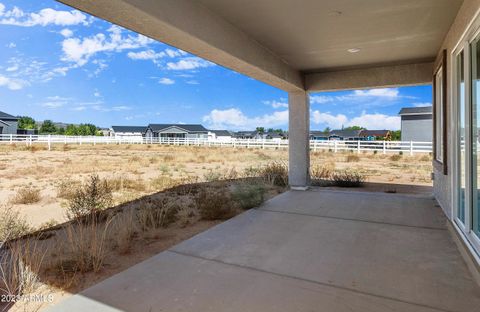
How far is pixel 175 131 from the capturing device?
52125mm

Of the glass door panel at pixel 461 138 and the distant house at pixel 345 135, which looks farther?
the distant house at pixel 345 135

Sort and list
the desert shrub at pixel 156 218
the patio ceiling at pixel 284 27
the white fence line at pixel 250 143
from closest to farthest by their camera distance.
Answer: the patio ceiling at pixel 284 27
the desert shrub at pixel 156 218
the white fence line at pixel 250 143

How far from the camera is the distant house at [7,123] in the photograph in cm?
3694

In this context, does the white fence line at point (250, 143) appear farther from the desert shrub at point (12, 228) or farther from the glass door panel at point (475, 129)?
the desert shrub at point (12, 228)

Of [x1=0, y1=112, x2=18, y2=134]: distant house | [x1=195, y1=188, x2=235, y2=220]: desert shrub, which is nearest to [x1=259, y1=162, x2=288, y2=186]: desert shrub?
[x1=195, y1=188, x2=235, y2=220]: desert shrub

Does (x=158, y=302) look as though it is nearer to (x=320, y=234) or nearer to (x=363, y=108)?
(x=320, y=234)

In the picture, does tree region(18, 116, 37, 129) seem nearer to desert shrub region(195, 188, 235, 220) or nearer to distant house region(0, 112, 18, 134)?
distant house region(0, 112, 18, 134)

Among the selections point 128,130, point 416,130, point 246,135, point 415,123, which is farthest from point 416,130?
point 128,130

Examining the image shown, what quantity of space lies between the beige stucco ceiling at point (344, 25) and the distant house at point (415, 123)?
2398 cm

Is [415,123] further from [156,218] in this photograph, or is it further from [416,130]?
[156,218]

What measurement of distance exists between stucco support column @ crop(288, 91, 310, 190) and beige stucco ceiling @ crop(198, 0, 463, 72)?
65.6 inches

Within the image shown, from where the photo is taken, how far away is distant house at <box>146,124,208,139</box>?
5153cm

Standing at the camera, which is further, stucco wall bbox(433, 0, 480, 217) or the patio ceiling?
stucco wall bbox(433, 0, 480, 217)

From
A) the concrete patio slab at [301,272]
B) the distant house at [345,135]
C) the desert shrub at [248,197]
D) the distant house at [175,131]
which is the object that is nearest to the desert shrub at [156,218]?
the concrete patio slab at [301,272]
